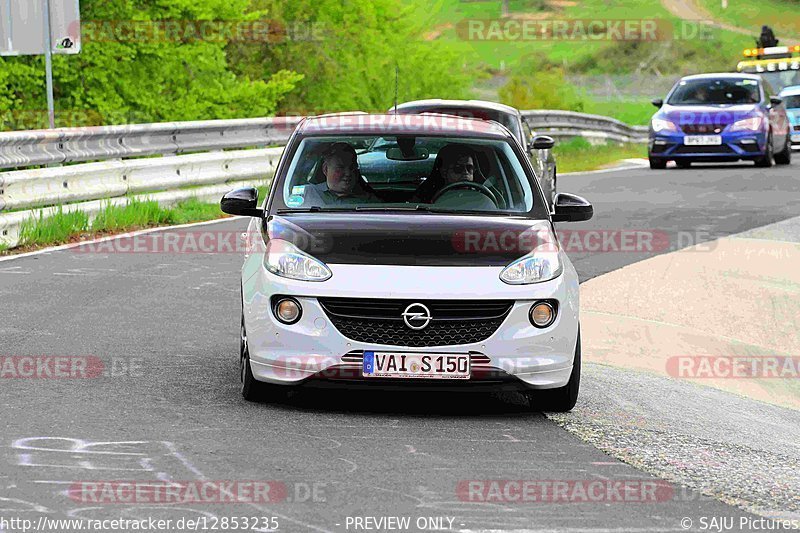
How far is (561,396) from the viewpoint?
7656mm

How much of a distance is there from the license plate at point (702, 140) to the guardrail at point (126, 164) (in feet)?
25.0

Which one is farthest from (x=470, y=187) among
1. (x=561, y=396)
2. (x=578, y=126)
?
(x=578, y=126)

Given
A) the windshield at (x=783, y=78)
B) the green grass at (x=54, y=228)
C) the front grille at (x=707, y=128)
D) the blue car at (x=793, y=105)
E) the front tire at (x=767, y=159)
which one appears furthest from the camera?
the windshield at (x=783, y=78)

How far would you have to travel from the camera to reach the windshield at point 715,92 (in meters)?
27.0

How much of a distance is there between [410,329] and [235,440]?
104 centimetres

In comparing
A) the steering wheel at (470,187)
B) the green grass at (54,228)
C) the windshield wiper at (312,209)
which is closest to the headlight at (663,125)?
the green grass at (54,228)

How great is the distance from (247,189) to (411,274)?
4.96ft

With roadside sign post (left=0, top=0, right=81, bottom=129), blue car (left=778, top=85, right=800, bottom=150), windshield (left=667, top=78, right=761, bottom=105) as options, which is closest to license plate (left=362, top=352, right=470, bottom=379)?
roadside sign post (left=0, top=0, right=81, bottom=129)

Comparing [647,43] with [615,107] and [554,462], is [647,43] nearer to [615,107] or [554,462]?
[615,107]

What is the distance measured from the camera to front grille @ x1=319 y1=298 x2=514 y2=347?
7254 mm

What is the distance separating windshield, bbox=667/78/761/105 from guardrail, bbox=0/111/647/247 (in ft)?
27.0

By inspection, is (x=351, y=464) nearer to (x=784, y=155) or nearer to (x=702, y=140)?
(x=702, y=140)

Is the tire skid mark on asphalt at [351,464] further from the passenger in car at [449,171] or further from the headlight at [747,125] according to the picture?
the headlight at [747,125]

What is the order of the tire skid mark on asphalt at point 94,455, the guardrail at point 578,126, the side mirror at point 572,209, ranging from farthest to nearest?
the guardrail at point 578,126
the side mirror at point 572,209
the tire skid mark on asphalt at point 94,455
